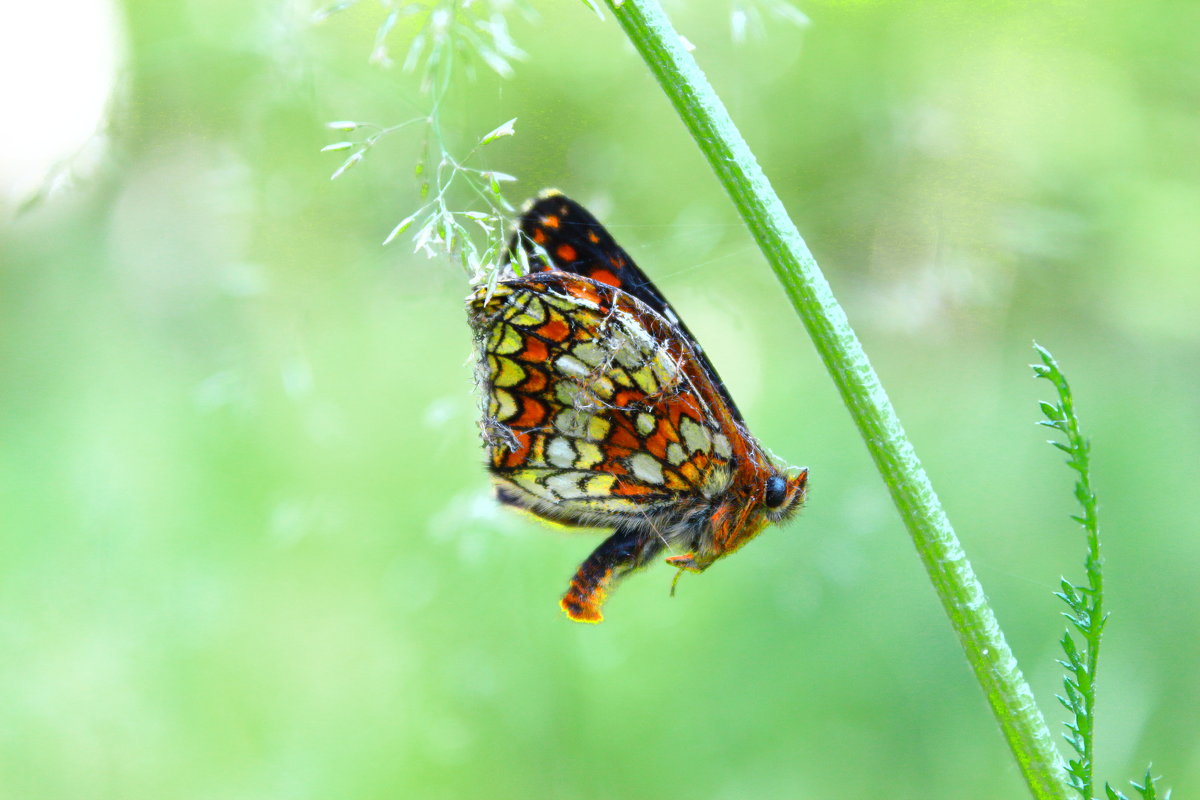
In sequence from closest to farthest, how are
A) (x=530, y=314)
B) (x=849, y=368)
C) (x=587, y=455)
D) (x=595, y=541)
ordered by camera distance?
(x=849, y=368) < (x=530, y=314) < (x=587, y=455) < (x=595, y=541)

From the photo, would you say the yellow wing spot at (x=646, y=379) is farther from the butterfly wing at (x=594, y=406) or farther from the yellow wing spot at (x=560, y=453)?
the yellow wing spot at (x=560, y=453)

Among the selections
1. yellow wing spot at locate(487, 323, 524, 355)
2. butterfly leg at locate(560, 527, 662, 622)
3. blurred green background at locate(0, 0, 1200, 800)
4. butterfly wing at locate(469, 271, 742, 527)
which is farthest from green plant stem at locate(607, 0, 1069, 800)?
blurred green background at locate(0, 0, 1200, 800)

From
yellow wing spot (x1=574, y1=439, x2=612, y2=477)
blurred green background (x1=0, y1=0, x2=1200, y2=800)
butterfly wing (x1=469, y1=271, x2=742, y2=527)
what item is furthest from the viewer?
blurred green background (x1=0, y1=0, x2=1200, y2=800)

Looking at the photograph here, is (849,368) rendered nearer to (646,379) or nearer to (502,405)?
(646,379)

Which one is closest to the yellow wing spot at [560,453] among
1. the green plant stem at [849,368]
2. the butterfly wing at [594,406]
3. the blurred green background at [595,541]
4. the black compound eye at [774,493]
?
the butterfly wing at [594,406]

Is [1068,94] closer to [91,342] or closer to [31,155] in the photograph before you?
[31,155]

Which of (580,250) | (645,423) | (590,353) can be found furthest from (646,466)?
(580,250)

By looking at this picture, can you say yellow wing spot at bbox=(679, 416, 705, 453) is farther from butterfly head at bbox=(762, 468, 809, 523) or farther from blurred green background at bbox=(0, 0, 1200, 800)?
blurred green background at bbox=(0, 0, 1200, 800)

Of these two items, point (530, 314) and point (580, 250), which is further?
point (580, 250)
